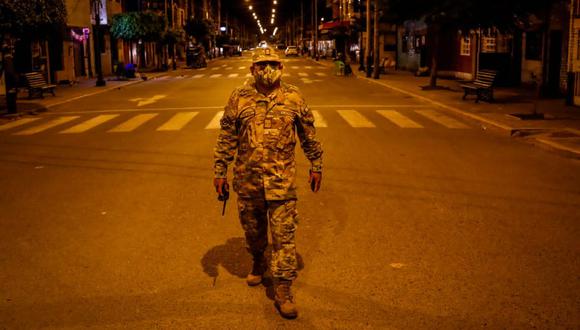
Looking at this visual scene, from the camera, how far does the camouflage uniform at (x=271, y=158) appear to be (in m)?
4.82

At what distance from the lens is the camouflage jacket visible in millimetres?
4848

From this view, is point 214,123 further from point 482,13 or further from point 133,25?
point 133,25

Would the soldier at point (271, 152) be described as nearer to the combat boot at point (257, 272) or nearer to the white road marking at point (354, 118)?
the combat boot at point (257, 272)

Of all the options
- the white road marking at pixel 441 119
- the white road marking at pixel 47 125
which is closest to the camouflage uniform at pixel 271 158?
the white road marking at pixel 441 119

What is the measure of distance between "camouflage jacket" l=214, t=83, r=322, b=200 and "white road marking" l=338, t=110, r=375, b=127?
10.9 metres

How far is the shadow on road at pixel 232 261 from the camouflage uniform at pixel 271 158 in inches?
24.6

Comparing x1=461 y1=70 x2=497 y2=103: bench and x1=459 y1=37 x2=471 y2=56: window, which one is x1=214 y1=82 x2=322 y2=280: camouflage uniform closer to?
x1=461 y1=70 x2=497 y2=103: bench

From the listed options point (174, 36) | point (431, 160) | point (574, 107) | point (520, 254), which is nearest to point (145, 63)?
point (174, 36)

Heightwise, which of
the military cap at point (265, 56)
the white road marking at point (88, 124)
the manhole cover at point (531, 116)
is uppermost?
the military cap at point (265, 56)

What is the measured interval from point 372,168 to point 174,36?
4238cm

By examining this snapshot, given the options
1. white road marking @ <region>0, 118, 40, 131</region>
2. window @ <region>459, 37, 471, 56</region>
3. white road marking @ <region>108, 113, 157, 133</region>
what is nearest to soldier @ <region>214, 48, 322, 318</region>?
white road marking @ <region>108, 113, 157, 133</region>

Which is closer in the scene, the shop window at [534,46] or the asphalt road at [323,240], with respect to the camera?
the asphalt road at [323,240]

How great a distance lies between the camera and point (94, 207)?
→ 8.14m

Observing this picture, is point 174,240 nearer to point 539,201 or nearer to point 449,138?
point 539,201
